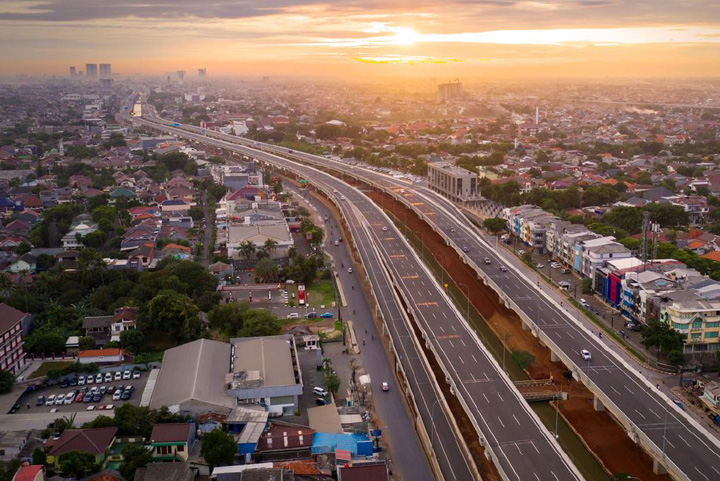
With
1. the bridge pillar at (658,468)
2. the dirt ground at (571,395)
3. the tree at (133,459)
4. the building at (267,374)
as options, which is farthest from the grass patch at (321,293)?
the bridge pillar at (658,468)

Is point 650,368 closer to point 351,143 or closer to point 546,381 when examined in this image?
point 546,381

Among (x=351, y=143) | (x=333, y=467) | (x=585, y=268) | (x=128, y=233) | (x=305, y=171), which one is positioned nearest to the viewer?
(x=333, y=467)

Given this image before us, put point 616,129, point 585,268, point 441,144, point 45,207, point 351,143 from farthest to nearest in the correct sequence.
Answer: point 616,129 < point 351,143 < point 441,144 < point 45,207 < point 585,268

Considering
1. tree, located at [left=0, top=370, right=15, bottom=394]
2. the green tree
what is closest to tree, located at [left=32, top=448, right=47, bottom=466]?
tree, located at [left=0, top=370, right=15, bottom=394]

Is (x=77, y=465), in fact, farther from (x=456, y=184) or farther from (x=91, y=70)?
(x=91, y=70)

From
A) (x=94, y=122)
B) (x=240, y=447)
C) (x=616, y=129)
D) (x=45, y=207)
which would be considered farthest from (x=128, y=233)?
(x=616, y=129)

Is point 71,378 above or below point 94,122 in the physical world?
below

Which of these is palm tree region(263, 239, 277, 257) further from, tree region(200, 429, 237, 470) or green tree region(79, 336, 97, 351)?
tree region(200, 429, 237, 470)

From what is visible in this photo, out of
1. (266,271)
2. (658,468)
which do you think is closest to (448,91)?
(266,271)
